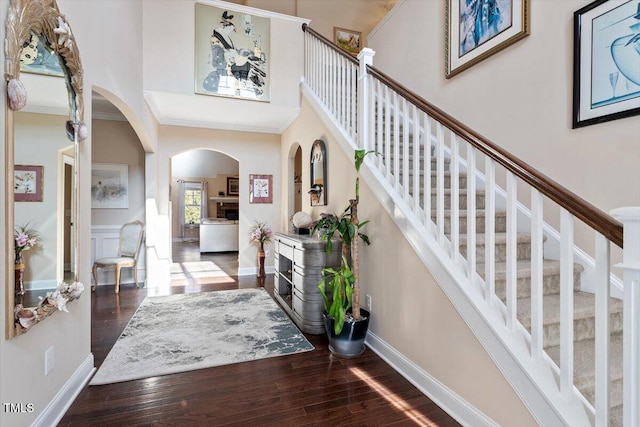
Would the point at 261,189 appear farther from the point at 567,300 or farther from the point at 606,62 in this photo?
the point at 567,300

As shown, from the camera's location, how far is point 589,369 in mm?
1510

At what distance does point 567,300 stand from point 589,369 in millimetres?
499

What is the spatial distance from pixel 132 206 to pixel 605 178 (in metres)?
5.90

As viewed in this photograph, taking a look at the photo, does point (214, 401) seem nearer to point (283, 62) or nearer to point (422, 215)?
point (422, 215)

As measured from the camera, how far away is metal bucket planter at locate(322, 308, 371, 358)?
8.23ft

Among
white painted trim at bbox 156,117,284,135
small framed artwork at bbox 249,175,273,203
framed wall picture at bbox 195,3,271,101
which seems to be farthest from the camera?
small framed artwork at bbox 249,175,273,203

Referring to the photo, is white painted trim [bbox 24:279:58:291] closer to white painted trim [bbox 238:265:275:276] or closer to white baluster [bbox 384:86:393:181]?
white baluster [bbox 384:86:393:181]

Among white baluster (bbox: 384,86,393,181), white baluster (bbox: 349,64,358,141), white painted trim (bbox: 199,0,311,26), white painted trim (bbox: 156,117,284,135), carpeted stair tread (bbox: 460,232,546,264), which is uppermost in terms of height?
white painted trim (bbox: 199,0,311,26)

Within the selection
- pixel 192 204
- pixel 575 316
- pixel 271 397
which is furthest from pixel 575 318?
pixel 192 204

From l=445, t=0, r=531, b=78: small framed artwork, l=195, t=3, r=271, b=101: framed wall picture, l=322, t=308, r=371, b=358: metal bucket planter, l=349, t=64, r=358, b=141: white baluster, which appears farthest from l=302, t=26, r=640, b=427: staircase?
l=195, t=3, r=271, b=101: framed wall picture

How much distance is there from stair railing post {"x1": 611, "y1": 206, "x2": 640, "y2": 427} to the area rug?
2047 mm

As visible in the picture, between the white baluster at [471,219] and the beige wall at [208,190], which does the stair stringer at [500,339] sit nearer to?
the white baluster at [471,219]

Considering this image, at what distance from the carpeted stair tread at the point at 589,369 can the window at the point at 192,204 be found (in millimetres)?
11293

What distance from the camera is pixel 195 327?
123 inches
